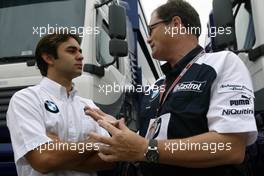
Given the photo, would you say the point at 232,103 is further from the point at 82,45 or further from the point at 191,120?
the point at 82,45

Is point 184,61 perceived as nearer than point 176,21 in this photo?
Yes

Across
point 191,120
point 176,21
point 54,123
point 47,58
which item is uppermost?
point 176,21

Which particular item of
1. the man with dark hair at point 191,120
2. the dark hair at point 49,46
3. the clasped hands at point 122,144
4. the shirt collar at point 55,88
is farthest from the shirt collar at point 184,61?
the dark hair at point 49,46

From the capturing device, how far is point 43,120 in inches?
80.7

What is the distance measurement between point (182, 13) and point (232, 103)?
60 cm

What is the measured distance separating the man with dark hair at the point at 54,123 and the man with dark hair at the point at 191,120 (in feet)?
0.69

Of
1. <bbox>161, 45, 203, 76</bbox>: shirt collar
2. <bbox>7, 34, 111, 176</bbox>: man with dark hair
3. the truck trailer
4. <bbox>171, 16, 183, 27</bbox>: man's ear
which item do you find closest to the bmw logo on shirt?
<bbox>7, 34, 111, 176</bbox>: man with dark hair

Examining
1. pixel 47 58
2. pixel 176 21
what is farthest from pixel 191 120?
pixel 47 58

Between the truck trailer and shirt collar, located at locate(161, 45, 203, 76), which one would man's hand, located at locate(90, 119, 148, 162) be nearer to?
shirt collar, located at locate(161, 45, 203, 76)

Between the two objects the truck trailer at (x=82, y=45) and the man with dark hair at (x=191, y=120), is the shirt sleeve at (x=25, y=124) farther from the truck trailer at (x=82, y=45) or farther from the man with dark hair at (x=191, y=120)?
the truck trailer at (x=82, y=45)

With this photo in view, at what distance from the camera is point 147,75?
5789 millimetres

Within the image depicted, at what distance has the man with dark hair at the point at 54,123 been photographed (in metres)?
1.94

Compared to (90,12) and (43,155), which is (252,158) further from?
(90,12)

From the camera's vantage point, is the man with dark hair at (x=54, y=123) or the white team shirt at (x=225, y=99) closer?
the white team shirt at (x=225, y=99)
